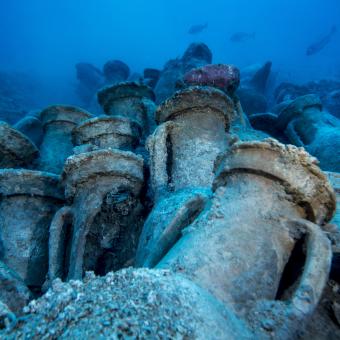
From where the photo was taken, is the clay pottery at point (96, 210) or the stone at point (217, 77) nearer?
the clay pottery at point (96, 210)

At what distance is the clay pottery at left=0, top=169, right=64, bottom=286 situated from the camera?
278 cm

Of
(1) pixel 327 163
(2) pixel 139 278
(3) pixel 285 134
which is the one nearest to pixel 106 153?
(2) pixel 139 278

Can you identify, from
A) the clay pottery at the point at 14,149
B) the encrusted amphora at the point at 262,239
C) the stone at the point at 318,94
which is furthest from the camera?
the stone at the point at 318,94

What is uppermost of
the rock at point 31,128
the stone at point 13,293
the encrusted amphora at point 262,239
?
the rock at point 31,128

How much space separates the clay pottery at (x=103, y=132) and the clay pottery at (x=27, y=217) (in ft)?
2.76

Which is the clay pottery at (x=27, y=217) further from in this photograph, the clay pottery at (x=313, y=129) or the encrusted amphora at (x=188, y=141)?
the clay pottery at (x=313, y=129)

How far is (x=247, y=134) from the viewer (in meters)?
4.61

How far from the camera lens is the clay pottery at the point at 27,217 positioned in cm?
278

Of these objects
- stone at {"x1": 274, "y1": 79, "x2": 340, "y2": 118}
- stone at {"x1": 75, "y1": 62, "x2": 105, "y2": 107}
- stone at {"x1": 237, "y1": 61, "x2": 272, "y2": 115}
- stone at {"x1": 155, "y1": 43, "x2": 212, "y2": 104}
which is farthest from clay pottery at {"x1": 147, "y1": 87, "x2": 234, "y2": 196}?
stone at {"x1": 75, "y1": 62, "x2": 105, "y2": 107}

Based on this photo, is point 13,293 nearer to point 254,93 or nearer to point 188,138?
point 188,138

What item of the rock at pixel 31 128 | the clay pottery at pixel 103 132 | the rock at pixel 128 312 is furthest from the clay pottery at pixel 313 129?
the rock at pixel 31 128

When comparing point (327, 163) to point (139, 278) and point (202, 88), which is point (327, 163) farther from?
point (139, 278)

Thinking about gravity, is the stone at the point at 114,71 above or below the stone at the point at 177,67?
above

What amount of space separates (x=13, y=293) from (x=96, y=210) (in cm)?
99
